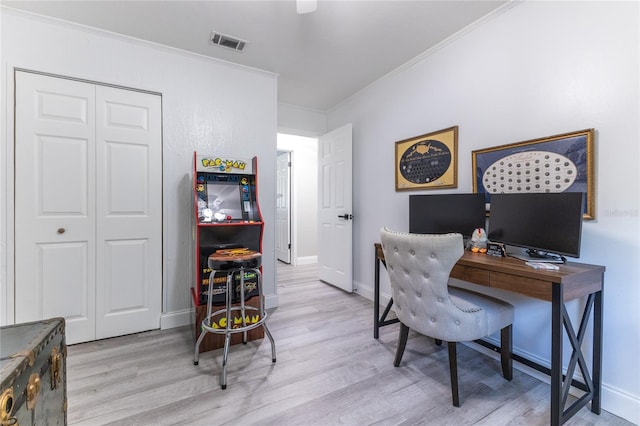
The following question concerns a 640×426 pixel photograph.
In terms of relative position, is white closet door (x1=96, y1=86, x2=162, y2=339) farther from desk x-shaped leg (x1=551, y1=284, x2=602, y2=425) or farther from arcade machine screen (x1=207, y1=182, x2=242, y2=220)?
desk x-shaped leg (x1=551, y1=284, x2=602, y2=425)

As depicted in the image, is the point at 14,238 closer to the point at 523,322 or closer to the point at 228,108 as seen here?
the point at 228,108

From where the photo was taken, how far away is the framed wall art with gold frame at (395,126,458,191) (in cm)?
240

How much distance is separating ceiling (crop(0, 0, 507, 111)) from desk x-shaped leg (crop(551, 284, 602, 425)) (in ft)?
6.69

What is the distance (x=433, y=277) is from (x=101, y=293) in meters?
2.61

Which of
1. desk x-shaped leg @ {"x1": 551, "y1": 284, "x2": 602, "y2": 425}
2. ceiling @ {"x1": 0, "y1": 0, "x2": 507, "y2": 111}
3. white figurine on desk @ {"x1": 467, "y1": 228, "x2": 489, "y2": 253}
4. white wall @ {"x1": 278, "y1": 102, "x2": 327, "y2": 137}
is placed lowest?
desk x-shaped leg @ {"x1": 551, "y1": 284, "x2": 602, "y2": 425}

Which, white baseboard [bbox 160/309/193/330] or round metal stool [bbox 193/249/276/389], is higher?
round metal stool [bbox 193/249/276/389]

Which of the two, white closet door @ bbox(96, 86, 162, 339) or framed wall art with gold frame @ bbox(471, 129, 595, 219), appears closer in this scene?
framed wall art with gold frame @ bbox(471, 129, 595, 219)

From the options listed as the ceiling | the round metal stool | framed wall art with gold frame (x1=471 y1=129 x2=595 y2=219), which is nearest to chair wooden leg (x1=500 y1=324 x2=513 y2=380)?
framed wall art with gold frame (x1=471 y1=129 x2=595 y2=219)

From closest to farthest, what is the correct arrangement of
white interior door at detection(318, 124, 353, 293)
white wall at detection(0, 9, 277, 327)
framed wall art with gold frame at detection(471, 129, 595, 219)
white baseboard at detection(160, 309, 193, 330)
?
framed wall art with gold frame at detection(471, 129, 595, 219), white wall at detection(0, 9, 277, 327), white baseboard at detection(160, 309, 193, 330), white interior door at detection(318, 124, 353, 293)

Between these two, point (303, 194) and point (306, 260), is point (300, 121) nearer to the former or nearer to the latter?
point (303, 194)

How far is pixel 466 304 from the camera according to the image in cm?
164

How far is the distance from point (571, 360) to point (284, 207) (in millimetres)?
4551

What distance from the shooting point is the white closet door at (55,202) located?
2092 millimetres

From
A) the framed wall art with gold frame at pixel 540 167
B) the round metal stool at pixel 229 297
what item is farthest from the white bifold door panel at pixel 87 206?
the framed wall art with gold frame at pixel 540 167
